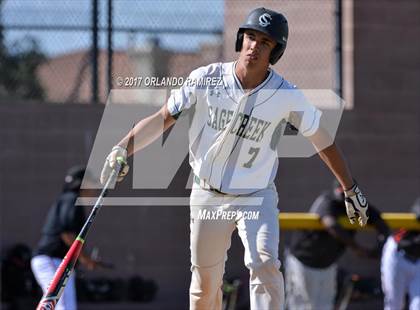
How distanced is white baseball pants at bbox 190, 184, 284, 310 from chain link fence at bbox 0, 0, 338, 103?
19.3 feet

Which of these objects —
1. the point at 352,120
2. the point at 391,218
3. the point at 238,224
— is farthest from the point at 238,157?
the point at 352,120

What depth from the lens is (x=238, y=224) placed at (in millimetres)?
7156

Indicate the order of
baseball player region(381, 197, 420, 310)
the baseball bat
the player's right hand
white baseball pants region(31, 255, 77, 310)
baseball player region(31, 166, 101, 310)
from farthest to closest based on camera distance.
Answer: baseball player region(381, 197, 420, 310), baseball player region(31, 166, 101, 310), white baseball pants region(31, 255, 77, 310), the player's right hand, the baseball bat

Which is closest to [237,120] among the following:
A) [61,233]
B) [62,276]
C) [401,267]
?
[62,276]

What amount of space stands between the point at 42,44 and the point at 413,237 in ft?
16.5

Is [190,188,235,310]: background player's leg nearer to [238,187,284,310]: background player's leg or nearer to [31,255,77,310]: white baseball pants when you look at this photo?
[238,187,284,310]: background player's leg

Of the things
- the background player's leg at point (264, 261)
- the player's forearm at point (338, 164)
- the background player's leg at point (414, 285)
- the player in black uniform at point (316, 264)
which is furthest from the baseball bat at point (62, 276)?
the background player's leg at point (414, 285)

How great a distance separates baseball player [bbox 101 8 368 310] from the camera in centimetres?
710

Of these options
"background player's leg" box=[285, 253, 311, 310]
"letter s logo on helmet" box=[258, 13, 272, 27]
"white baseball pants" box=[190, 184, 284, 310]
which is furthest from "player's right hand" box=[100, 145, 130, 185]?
"background player's leg" box=[285, 253, 311, 310]

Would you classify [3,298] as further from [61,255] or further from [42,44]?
[42,44]

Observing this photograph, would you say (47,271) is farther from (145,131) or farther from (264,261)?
(264,261)

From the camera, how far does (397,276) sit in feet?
36.1

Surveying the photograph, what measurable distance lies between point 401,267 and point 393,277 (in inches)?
5.4

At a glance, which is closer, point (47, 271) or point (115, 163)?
point (115, 163)
